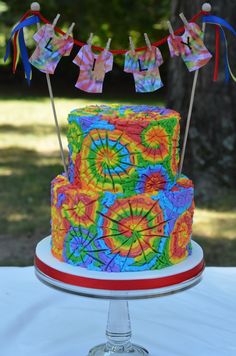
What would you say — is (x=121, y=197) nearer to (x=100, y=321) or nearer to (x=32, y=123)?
(x=100, y=321)

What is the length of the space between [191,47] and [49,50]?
360 mm

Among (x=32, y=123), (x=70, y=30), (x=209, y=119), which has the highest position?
(x=70, y=30)

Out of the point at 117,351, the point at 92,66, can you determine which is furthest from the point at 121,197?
the point at 117,351

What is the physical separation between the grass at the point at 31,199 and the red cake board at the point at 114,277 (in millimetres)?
1917

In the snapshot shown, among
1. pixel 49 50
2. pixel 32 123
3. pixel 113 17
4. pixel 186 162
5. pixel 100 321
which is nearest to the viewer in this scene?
pixel 49 50

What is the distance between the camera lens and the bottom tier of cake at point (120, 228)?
165 centimetres

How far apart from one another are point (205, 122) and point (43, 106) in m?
4.87

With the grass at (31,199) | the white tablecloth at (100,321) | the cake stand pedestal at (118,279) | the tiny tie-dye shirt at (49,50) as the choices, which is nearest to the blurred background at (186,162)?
the grass at (31,199)

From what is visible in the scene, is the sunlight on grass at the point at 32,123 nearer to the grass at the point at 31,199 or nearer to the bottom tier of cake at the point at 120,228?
the grass at the point at 31,199

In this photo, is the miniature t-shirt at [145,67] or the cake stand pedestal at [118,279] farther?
the miniature t-shirt at [145,67]

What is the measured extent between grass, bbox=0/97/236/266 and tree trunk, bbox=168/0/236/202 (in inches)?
9.0

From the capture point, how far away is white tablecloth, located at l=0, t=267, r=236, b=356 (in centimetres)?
197

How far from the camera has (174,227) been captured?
1.71 m

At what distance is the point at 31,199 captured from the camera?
4801mm
